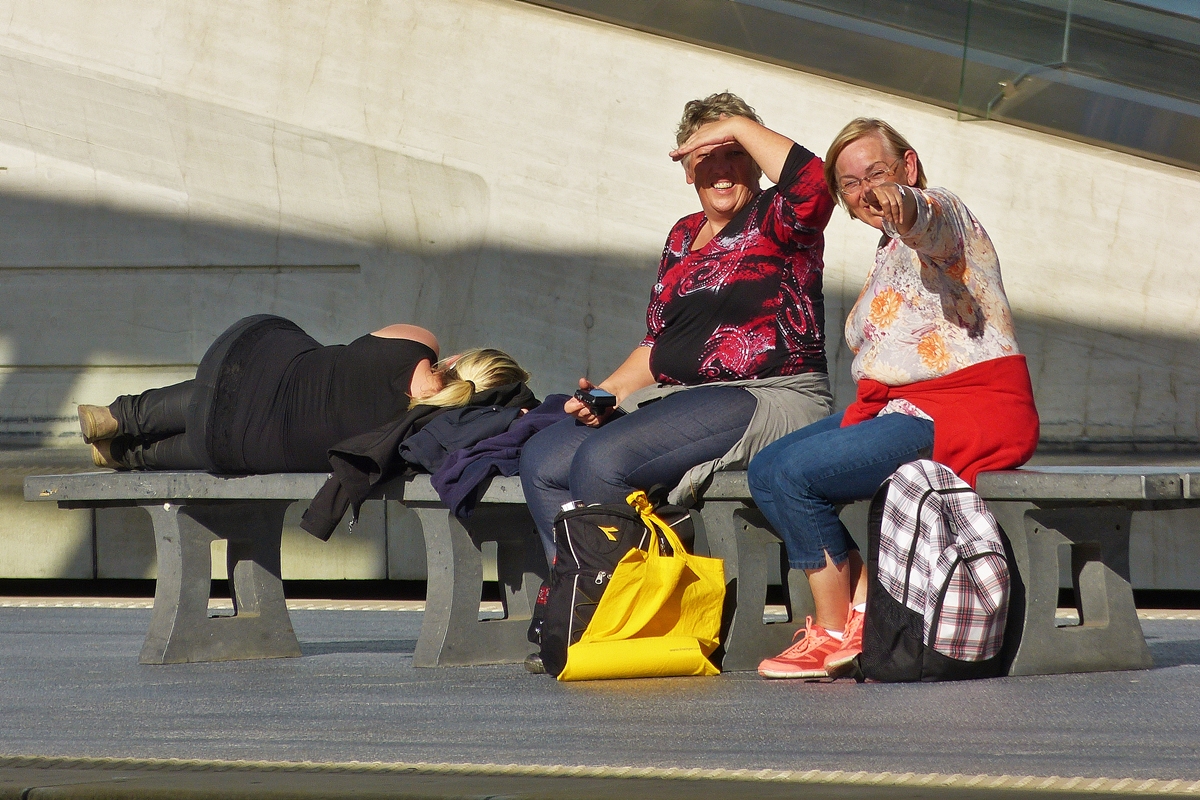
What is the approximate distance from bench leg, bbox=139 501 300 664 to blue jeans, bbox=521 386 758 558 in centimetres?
117

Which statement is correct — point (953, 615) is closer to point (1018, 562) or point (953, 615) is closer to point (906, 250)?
point (1018, 562)

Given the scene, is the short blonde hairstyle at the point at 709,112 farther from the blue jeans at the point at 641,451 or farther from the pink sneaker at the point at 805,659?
the pink sneaker at the point at 805,659

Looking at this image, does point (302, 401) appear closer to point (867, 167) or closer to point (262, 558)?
point (262, 558)

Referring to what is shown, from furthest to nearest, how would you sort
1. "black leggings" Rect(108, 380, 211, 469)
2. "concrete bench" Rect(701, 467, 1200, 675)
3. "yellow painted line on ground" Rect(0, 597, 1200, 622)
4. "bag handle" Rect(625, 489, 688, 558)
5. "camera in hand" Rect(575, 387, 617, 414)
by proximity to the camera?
"yellow painted line on ground" Rect(0, 597, 1200, 622) < "black leggings" Rect(108, 380, 211, 469) < "camera in hand" Rect(575, 387, 617, 414) < "bag handle" Rect(625, 489, 688, 558) < "concrete bench" Rect(701, 467, 1200, 675)

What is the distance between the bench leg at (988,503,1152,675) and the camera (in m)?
3.75

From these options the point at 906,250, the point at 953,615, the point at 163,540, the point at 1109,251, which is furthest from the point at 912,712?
the point at 1109,251

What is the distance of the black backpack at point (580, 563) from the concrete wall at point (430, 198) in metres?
3.53

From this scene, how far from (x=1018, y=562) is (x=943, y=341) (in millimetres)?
602

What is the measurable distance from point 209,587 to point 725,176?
2.08 meters

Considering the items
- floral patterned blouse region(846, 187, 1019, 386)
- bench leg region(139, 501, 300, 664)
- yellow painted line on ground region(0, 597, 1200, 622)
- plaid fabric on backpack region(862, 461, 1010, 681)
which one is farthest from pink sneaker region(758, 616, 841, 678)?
yellow painted line on ground region(0, 597, 1200, 622)

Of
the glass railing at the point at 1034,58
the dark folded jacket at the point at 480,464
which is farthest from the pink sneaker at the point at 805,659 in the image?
the glass railing at the point at 1034,58

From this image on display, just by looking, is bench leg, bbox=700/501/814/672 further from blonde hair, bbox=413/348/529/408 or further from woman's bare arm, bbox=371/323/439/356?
woman's bare arm, bbox=371/323/439/356

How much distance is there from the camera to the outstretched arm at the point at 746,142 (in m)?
4.13

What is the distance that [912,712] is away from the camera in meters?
3.13
